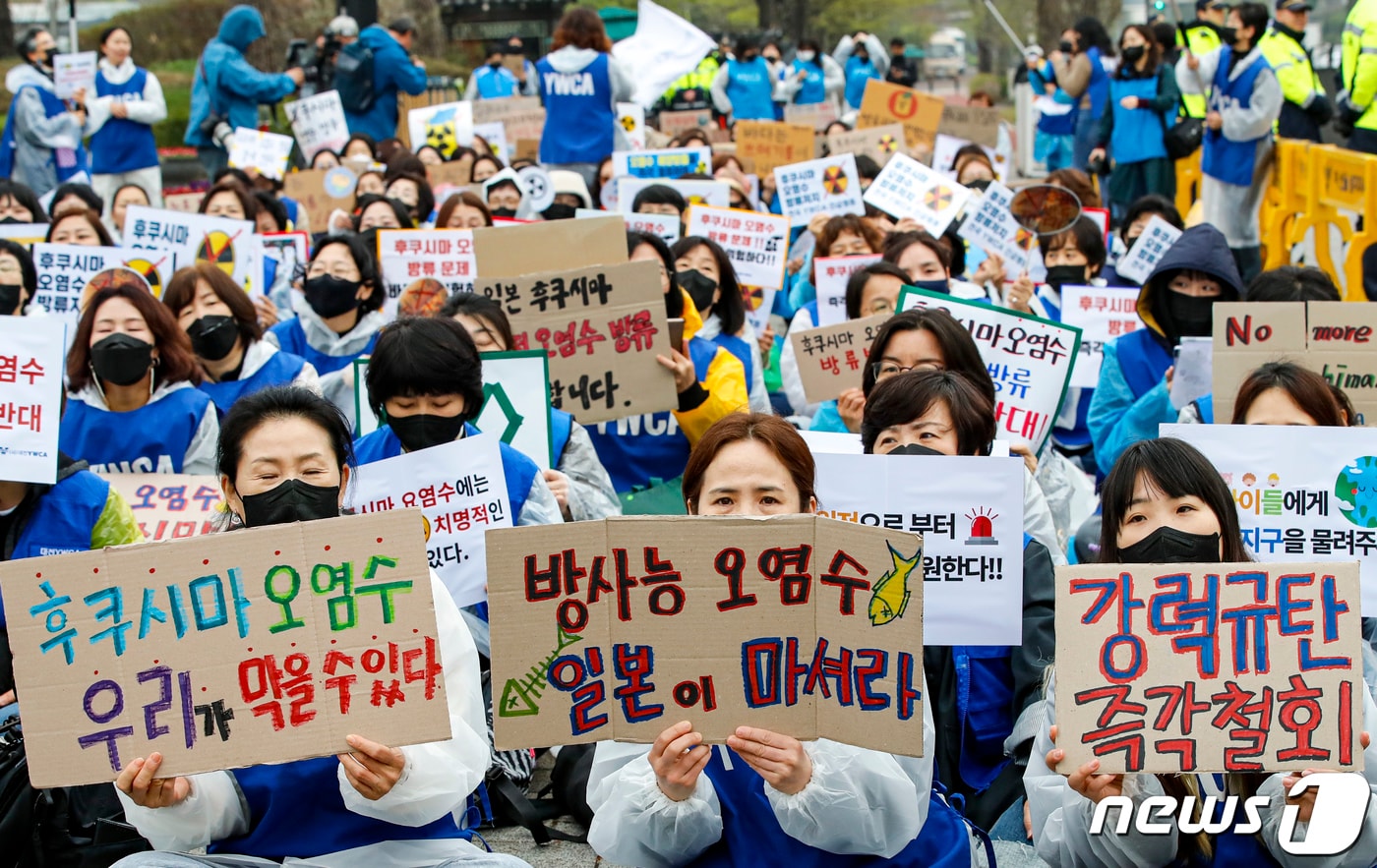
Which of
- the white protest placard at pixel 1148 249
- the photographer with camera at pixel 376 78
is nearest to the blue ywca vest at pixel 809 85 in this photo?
the photographer with camera at pixel 376 78

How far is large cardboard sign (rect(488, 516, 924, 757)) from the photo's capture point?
2.96 m

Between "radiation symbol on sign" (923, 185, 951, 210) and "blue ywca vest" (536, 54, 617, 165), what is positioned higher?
"blue ywca vest" (536, 54, 617, 165)

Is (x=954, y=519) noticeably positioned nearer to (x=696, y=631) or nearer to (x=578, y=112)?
(x=696, y=631)

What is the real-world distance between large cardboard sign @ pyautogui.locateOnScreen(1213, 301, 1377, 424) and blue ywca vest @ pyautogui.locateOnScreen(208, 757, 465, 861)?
3268 mm

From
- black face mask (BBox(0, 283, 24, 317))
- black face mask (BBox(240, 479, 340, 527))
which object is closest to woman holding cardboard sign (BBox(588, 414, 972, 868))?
black face mask (BBox(240, 479, 340, 527))

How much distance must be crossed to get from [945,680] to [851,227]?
17.0 ft

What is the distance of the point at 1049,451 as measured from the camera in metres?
5.71

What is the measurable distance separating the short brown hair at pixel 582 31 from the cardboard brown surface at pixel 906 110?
2632mm

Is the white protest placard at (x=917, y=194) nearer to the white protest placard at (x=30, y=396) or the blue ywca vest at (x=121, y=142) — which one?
the white protest placard at (x=30, y=396)

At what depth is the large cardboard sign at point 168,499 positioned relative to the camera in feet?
17.4

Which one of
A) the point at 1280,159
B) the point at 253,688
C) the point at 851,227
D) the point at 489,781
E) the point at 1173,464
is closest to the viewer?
the point at 253,688

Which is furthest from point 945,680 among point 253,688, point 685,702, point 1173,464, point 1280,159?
point 1280,159

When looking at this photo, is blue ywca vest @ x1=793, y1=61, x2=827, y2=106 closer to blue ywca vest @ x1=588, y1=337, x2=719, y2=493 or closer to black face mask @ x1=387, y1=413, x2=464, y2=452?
blue ywca vest @ x1=588, y1=337, x2=719, y2=493

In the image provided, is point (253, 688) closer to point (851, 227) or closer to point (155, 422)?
point (155, 422)
